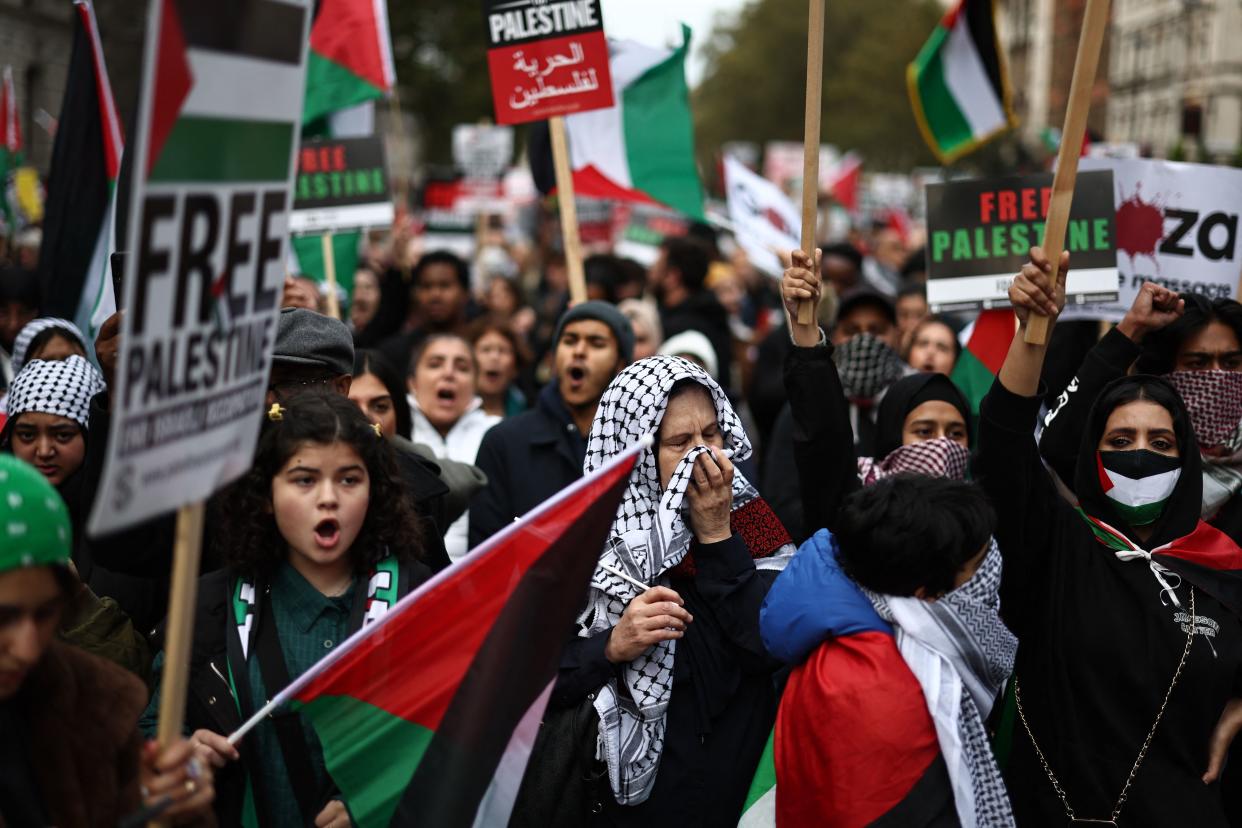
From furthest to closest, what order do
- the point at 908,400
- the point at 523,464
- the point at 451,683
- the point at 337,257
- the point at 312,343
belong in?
the point at 337,257 < the point at 523,464 < the point at 908,400 < the point at 312,343 < the point at 451,683

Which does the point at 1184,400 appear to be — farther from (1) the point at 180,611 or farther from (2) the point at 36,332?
(2) the point at 36,332

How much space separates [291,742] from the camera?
3.09 metres

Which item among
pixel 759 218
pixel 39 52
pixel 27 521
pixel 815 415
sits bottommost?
pixel 815 415

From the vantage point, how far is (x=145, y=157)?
2.16 m

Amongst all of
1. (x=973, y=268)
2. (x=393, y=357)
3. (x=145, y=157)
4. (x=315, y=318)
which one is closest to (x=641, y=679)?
(x=315, y=318)

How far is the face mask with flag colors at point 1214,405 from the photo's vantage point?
441cm

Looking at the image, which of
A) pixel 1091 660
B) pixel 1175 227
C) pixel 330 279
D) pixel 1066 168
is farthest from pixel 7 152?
pixel 1091 660

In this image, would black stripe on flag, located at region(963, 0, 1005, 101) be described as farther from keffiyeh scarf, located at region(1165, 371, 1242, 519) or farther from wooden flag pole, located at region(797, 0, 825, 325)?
wooden flag pole, located at region(797, 0, 825, 325)

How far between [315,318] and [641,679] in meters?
1.50

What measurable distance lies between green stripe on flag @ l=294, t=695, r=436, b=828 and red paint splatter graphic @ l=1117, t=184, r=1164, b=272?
12.7 feet

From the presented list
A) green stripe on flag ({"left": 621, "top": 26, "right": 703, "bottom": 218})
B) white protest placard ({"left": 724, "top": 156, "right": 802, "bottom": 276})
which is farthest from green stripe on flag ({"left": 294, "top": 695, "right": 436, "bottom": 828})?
white protest placard ({"left": 724, "top": 156, "right": 802, "bottom": 276})

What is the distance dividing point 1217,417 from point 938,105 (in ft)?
12.0

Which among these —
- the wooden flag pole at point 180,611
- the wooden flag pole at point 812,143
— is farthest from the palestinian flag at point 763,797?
the wooden flag pole at point 180,611

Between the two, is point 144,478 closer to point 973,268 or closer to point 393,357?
Result: point 973,268
